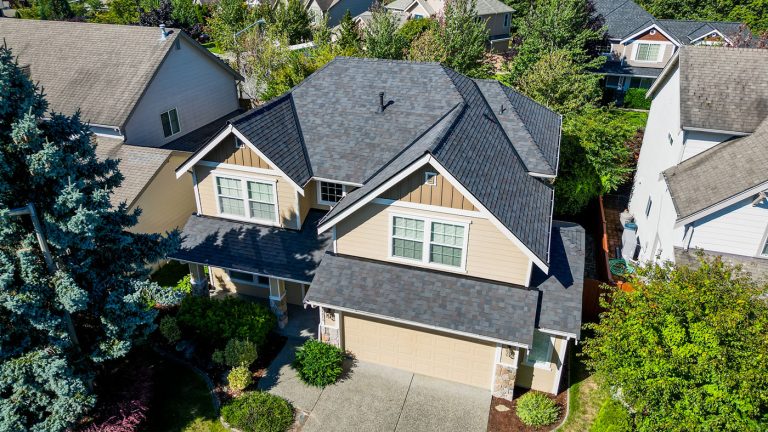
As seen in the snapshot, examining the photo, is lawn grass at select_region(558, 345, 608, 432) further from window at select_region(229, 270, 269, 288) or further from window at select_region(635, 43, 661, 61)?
window at select_region(635, 43, 661, 61)

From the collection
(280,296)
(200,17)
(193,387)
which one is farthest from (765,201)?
(200,17)

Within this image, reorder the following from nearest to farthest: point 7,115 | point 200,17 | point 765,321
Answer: point 765,321 → point 7,115 → point 200,17

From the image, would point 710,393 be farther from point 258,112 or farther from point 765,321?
point 258,112

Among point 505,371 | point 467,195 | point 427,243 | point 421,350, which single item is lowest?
point 421,350

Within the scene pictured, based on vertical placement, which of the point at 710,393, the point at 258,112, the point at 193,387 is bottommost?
the point at 193,387

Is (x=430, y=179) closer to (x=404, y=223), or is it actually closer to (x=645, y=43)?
(x=404, y=223)

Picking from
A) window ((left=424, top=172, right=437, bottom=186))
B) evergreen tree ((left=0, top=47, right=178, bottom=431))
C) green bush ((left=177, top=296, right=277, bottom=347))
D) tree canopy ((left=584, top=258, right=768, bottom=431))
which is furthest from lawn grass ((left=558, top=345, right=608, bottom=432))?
evergreen tree ((left=0, top=47, right=178, bottom=431))

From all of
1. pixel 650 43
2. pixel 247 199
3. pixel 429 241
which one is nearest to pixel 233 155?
pixel 247 199
